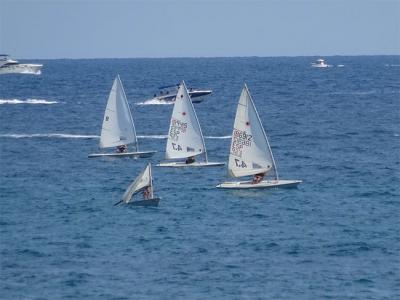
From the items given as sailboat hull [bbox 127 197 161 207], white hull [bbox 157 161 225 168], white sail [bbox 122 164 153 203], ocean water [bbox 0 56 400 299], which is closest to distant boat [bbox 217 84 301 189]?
ocean water [bbox 0 56 400 299]

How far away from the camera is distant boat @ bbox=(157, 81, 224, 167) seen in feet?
262

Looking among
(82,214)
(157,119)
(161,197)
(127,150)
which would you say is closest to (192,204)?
(161,197)

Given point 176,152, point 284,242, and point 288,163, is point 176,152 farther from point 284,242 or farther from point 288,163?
point 284,242

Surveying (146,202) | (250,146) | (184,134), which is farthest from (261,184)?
(184,134)

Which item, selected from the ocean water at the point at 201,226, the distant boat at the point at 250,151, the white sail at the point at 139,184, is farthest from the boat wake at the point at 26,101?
the white sail at the point at 139,184

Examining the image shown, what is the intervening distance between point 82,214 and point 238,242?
11.6 m

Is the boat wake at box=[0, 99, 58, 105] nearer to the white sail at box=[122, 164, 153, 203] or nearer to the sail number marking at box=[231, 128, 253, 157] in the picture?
the sail number marking at box=[231, 128, 253, 157]

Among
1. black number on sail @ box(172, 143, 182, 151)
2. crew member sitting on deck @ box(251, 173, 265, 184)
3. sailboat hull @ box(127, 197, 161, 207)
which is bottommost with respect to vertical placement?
sailboat hull @ box(127, 197, 161, 207)

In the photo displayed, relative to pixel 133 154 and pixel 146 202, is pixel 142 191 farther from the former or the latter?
pixel 133 154

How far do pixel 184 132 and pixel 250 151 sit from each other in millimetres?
10697

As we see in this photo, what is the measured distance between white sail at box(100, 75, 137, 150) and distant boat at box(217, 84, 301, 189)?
1738 cm

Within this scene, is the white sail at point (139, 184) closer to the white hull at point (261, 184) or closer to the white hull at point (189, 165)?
the white hull at point (261, 184)

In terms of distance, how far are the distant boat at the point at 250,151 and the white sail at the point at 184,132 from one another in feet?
30.4

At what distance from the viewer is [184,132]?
8019cm
